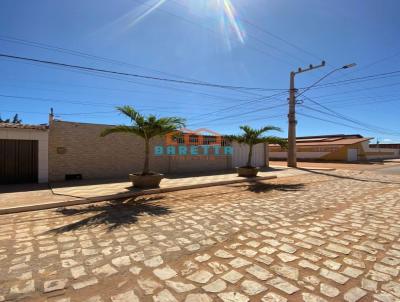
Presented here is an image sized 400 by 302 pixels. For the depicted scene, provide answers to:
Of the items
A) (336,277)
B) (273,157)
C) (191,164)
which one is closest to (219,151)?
(191,164)

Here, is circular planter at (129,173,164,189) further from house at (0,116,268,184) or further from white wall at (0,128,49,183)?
white wall at (0,128,49,183)

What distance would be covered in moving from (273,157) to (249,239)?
36786mm

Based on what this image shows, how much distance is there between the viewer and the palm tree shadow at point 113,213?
4.88 m

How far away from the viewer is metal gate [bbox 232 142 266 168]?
18.0 metres

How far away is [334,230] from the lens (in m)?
4.57

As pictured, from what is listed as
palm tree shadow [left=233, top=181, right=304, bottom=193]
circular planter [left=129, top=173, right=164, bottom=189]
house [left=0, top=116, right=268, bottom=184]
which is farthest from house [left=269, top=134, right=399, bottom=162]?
circular planter [left=129, top=173, right=164, bottom=189]

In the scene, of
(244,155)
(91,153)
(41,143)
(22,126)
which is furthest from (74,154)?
(244,155)

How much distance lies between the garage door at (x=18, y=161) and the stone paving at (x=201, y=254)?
17.5ft

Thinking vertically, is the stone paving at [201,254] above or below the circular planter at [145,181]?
below

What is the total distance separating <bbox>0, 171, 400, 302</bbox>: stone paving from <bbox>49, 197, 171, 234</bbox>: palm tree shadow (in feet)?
0.08

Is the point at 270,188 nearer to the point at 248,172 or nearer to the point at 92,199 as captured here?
the point at 248,172

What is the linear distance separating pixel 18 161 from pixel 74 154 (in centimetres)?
214

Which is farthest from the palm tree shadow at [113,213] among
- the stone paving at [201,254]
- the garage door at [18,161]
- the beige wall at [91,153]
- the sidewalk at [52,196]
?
the garage door at [18,161]

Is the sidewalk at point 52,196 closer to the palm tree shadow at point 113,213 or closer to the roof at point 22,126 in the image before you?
the palm tree shadow at point 113,213
